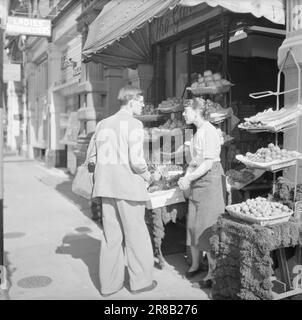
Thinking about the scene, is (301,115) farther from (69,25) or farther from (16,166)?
(16,166)

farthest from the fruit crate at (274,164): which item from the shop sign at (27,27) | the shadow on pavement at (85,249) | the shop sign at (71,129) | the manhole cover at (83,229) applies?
the shop sign at (71,129)

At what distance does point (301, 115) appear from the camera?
13.6 ft

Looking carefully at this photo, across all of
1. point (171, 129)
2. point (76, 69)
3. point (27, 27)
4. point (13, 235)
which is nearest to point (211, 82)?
point (171, 129)

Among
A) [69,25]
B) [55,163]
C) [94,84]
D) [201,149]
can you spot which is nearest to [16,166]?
[55,163]

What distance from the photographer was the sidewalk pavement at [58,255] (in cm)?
422

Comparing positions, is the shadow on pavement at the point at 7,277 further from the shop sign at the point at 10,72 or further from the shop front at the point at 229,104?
the shop sign at the point at 10,72

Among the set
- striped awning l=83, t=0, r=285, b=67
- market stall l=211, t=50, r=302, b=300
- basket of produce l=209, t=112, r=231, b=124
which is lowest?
market stall l=211, t=50, r=302, b=300

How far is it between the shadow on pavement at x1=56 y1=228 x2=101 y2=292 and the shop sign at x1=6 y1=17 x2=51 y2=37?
6762 mm

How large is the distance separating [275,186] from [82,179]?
216 centimetres

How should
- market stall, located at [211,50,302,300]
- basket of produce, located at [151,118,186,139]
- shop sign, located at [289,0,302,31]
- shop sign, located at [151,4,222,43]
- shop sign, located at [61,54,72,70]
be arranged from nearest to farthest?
market stall, located at [211,50,302,300] < shop sign, located at [289,0,302,31] < shop sign, located at [151,4,222,43] < basket of produce, located at [151,118,186,139] < shop sign, located at [61,54,72,70]

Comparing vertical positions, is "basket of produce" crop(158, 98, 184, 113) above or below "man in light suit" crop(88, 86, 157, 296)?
above

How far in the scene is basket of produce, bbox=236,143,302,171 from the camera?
385cm

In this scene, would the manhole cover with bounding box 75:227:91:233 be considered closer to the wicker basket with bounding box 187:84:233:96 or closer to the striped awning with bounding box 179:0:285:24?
the wicker basket with bounding box 187:84:233:96

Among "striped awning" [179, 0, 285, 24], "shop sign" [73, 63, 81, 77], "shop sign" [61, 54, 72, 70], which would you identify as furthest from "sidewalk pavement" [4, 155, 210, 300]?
"shop sign" [61, 54, 72, 70]
